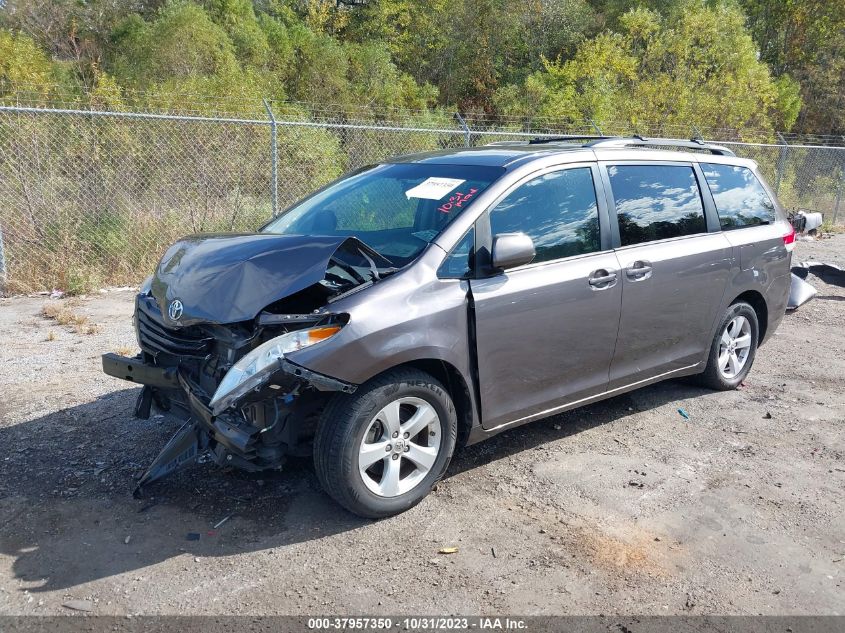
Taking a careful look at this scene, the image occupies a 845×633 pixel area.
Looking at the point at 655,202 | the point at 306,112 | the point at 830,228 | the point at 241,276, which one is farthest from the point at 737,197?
the point at 830,228

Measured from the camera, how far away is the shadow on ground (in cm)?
339

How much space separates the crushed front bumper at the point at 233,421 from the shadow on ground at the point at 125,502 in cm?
27

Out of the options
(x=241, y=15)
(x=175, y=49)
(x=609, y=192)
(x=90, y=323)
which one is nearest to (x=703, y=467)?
(x=609, y=192)

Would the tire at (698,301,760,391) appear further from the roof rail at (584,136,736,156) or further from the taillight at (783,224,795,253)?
the roof rail at (584,136,736,156)

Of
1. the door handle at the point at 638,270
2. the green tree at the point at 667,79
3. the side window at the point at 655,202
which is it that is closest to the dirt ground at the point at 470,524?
the door handle at the point at 638,270

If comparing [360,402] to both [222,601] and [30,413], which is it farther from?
[30,413]

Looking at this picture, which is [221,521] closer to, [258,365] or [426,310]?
[258,365]

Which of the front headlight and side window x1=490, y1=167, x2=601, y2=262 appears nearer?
the front headlight

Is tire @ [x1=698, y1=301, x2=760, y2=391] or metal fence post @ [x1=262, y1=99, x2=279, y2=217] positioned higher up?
metal fence post @ [x1=262, y1=99, x2=279, y2=217]

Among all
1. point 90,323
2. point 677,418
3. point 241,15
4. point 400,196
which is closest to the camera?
point 400,196

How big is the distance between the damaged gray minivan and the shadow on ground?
0.29m

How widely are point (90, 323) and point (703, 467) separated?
576 cm

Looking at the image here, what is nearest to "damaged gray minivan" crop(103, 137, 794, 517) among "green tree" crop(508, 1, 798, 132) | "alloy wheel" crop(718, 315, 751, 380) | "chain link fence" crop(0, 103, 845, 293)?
"alloy wheel" crop(718, 315, 751, 380)

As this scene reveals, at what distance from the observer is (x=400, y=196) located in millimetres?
4445
